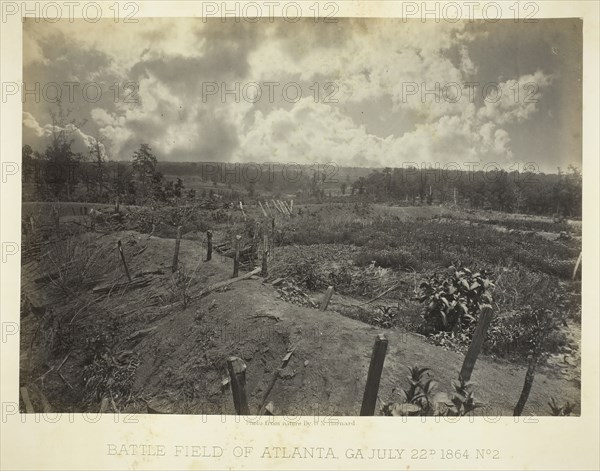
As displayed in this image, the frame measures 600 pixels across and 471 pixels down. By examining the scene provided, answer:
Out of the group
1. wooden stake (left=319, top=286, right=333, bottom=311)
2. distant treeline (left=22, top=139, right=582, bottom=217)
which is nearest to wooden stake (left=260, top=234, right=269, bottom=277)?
distant treeline (left=22, top=139, right=582, bottom=217)

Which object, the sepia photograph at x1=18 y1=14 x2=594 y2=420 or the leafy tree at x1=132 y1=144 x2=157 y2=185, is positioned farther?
the leafy tree at x1=132 y1=144 x2=157 y2=185

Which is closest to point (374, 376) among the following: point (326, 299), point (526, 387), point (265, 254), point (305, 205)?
point (326, 299)

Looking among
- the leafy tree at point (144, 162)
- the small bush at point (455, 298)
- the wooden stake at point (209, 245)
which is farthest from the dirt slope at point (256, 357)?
the leafy tree at point (144, 162)

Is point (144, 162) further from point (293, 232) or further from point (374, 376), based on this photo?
point (374, 376)

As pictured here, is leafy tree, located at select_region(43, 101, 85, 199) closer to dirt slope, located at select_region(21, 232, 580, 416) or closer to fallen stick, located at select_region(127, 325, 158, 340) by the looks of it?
dirt slope, located at select_region(21, 232, 580, 416)

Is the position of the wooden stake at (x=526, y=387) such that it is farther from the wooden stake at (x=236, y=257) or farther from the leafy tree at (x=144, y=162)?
the leafy tree at (x=144, y=162)

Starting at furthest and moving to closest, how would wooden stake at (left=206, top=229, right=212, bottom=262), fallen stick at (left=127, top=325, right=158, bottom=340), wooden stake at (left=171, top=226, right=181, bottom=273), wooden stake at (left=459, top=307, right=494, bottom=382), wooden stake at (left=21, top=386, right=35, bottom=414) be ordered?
1. wooden stake at (left=206, top=229, right=212, bottom=262)
2. wooden stake at (left=171, top=226, right=181, bottom=273)
3. fallen stick at (left=127, top=325, right=158, bottom=340)
4. wooden stake at (left=21, top=386, right=35, bottom=414)
5. wooden stake at (left=459, top=307, right=494, bottom=382)

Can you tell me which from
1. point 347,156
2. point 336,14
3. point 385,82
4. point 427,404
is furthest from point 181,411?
point 336,14
